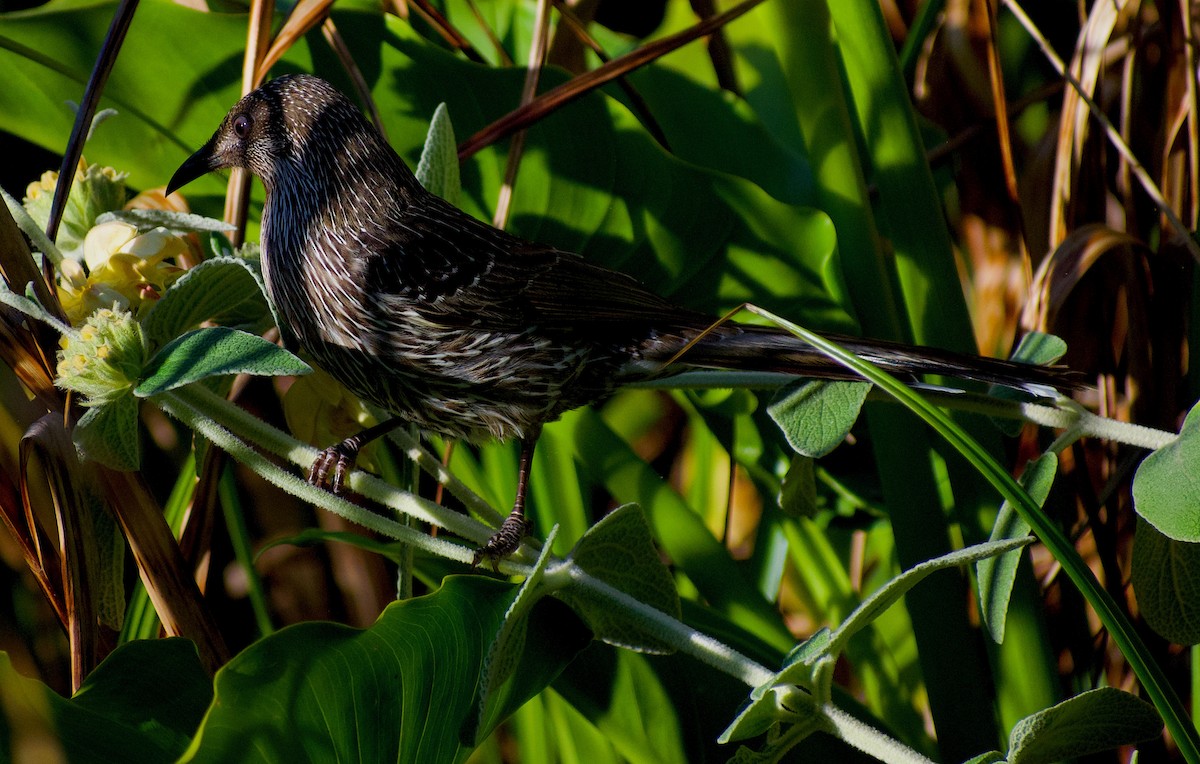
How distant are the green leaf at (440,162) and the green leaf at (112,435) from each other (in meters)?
0.37

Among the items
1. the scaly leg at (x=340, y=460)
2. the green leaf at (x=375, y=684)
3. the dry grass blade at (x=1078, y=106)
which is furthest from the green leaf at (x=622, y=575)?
the dry grass blade at (x=1078, y=106)

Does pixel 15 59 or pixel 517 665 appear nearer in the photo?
pixel 517 665

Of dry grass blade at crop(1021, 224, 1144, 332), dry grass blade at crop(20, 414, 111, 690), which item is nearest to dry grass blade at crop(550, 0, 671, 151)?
dry grass blade at crop(1021, 224, 1144, 332)

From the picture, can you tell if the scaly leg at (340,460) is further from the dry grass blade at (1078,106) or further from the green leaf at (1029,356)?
→ the dry grass blade at (1078,106)

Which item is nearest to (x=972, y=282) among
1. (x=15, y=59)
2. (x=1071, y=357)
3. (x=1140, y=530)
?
(x=1071, y=357)

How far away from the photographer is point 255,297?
3.26 feet

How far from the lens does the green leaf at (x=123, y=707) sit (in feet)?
1.82

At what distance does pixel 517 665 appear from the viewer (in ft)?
2.47

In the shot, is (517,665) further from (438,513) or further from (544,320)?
(544,320)

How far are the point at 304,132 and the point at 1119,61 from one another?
114 cm

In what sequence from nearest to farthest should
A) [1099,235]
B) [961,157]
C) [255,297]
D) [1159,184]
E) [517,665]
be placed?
[517,665], [255,297], [1099,235], [1159,184], [961,157]

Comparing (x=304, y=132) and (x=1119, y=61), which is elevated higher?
(x=304, y=132)

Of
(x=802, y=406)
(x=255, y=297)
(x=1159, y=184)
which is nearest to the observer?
(x=802, y=406)

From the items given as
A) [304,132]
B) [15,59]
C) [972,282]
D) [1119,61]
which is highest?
[15,59]
